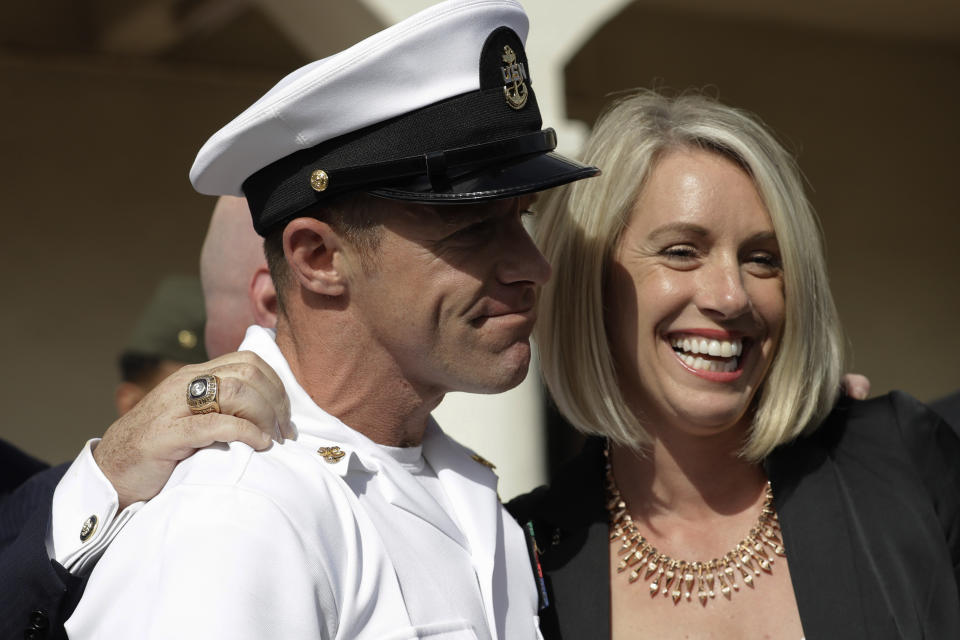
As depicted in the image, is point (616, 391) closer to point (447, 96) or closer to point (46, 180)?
point (447, 96)

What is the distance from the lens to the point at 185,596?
1532 millimetres

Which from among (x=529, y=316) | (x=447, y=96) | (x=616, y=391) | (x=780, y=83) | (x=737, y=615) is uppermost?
(x=780, y=83)

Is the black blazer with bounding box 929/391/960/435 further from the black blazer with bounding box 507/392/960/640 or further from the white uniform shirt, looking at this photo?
the white uniform shirt

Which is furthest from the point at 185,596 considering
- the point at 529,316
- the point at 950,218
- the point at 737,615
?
the point at 950,218

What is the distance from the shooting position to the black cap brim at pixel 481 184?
188 cm

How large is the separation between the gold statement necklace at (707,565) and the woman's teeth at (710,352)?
0.32 m

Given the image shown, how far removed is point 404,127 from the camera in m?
1.93

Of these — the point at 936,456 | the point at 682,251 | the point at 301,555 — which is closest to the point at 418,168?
the point at 301,555

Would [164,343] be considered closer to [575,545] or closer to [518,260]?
[575,545]

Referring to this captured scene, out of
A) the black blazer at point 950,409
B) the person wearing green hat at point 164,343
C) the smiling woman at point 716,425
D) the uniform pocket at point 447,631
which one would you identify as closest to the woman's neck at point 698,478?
the smiling woman at point 716,425

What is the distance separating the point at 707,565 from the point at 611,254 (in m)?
0.71

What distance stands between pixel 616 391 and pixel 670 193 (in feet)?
1.50

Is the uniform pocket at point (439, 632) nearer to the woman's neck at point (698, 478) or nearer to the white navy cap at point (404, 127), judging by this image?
the white navy cap at point (404, 127)

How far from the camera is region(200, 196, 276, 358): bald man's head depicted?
112 inches
